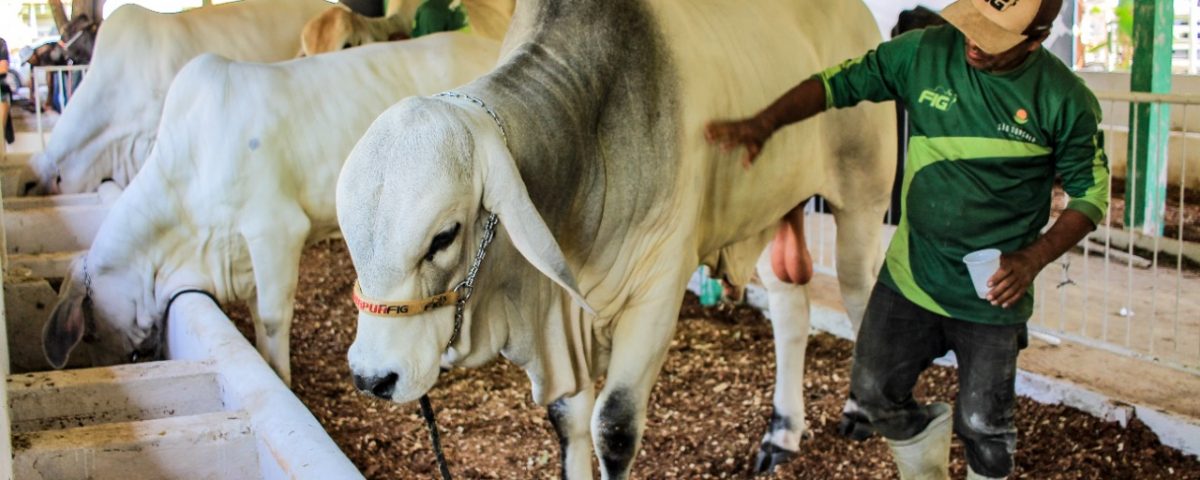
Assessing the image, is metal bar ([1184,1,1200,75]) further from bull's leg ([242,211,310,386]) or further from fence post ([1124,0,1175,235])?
bull's leg ([242,211,310,386])

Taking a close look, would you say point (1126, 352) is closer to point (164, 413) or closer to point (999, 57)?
point (999, 57)

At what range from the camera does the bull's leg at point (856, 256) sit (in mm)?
4055

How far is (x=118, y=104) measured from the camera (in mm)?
5832

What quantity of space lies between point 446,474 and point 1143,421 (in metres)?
2.42

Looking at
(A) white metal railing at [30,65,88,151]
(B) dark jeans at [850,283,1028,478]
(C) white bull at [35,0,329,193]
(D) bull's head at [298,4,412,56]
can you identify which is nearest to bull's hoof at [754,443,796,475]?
(B) dark jeans at [850,283,1028,478]

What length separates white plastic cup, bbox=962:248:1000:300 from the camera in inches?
105

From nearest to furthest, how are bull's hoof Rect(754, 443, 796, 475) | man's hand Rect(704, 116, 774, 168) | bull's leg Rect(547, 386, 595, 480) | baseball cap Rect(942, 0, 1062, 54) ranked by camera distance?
baseball cap Rect(942, 0, 1062, 54)
man's hand Rect(704, 116, 774, 168)
bull's leg Rect(547, 386, 595, 480)
bull's hoof Rect(754, 443, 796, 475)

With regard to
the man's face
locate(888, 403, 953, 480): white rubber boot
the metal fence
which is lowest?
the metal fence

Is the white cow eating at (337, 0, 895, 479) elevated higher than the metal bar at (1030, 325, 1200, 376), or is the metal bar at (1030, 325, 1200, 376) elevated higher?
the white cow eating at (337, 0, 895, 479)

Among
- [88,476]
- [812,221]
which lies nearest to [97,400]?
[88,476]

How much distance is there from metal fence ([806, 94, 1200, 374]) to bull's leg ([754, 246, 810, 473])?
2.89ft

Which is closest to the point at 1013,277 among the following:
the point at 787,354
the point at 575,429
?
the point at 575,429

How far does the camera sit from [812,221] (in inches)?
291

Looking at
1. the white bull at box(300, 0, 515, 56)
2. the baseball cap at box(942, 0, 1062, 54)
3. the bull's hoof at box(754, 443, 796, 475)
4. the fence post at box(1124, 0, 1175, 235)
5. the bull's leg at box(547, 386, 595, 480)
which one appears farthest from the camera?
the fence post at box(1124, 0, 1175, 235)
